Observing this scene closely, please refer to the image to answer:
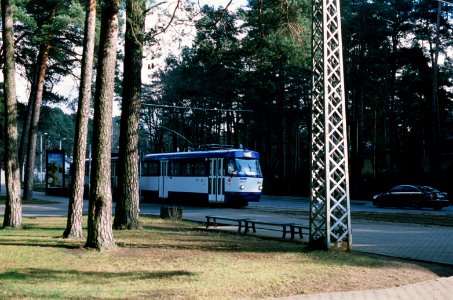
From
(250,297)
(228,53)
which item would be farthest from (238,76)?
(250,297)

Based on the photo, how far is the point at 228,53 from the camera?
51.7 ft

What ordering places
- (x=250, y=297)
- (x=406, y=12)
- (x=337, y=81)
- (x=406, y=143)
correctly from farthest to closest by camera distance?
(x=406, y=143) → (x=406, y=12) → (x=337, y=81) → (x=250, y=297)

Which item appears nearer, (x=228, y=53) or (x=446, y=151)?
(x=228, y=53)

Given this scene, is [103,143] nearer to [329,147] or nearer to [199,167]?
[329,147]

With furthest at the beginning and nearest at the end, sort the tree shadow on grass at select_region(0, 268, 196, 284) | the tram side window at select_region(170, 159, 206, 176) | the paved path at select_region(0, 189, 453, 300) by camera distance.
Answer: the tram side window at select_region(170, 159, 206, 176)
the tree shadow on grass at select_region(0, 268, 196, 284)
the paved path at select_region(0, 189, 453, 300)

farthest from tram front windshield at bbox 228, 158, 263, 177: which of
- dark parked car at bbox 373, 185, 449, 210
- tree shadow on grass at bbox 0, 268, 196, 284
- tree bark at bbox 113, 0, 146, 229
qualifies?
tree shadow on grass at bbox 0, 268, 196, 284

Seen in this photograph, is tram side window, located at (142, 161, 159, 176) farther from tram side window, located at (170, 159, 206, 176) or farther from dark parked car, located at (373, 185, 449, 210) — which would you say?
dark parked car, located at (373, 185, 449, 210)

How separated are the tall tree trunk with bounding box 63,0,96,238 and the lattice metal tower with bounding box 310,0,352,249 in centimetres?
585

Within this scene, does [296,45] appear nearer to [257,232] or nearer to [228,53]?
[228,53]

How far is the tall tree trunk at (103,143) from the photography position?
11414 mm

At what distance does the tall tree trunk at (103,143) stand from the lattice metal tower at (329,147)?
4299mm

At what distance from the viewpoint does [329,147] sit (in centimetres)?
1124

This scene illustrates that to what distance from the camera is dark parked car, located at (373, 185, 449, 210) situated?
98.4 feet

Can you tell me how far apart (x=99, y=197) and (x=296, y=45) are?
7.08m
